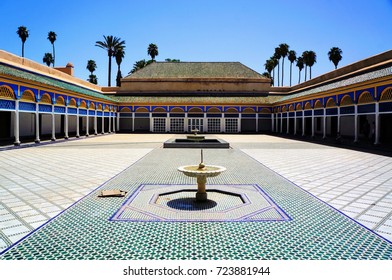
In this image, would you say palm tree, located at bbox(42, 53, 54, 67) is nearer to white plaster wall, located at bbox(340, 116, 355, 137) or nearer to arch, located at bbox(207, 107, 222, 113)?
arch, located at bbox(207, 107, 222, 113)

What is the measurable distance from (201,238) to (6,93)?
656 inches

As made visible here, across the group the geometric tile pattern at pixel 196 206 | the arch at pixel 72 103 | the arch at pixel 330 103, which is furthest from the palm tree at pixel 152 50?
the geometric tile pattern at pixel 196 206

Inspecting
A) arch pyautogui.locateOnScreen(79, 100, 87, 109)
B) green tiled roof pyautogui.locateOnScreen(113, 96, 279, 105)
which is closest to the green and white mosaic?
arch pyautogui.locateOnScreen(79, 100, 87, 109)

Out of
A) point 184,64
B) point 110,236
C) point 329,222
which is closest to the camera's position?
point 110,236

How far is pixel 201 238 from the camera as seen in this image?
14.1ft

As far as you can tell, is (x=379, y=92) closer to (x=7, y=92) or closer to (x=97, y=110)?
(x=7, y=92)

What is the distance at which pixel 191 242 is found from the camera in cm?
415

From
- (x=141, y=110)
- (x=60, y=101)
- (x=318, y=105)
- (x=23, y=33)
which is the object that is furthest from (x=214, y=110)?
(x=23, y=33)

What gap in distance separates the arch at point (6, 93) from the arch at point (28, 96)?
3.32 ft

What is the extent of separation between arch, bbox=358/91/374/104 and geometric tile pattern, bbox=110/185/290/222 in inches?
610

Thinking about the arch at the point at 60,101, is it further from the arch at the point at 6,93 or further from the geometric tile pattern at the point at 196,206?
the geometric tile pattern at the point at 196,206

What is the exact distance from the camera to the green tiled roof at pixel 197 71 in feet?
149
